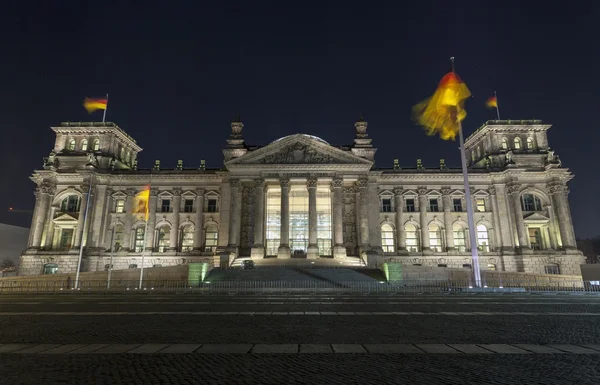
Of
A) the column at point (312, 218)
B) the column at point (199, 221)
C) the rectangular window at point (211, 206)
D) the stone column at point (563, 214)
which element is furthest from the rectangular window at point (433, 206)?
the column at point (199, 221)

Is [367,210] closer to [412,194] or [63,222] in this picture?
[412,194]

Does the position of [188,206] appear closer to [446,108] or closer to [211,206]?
[211,206]

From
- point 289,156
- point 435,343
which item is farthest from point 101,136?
point 435,343

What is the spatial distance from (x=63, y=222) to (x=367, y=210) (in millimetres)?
46989

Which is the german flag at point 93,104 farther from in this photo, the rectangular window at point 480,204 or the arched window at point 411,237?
the rectangular window at point 480,204

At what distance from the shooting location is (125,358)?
604 centimetres

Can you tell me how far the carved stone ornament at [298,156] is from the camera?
5253cm

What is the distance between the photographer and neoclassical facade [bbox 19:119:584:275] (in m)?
52.4

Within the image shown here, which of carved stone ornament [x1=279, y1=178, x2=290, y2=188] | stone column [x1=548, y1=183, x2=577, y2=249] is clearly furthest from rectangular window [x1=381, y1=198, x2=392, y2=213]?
stone column [x1=548, y1=183, x2=577, y2=249]

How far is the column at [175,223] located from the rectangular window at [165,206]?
4.07ft

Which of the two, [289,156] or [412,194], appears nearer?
[289,156]

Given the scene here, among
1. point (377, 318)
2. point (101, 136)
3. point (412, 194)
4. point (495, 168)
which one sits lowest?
point (377, 318)

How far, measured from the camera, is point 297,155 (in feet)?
174

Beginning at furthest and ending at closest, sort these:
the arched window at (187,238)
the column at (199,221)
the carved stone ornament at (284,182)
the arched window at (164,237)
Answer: the arched window at (164,237), the arched window at (187,238), the column at (199,221), the carved stone ornament at (284,182)
